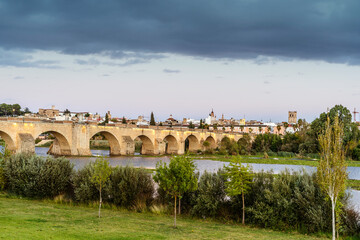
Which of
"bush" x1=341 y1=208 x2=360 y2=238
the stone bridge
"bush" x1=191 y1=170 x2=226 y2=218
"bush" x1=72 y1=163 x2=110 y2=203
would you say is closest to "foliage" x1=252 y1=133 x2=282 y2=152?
the stone bridge

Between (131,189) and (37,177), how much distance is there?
5222mm

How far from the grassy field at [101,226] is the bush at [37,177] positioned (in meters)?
1.99

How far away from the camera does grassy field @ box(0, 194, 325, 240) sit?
11664mm

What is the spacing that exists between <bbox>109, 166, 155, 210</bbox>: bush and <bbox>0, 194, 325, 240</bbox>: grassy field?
778 millimetres

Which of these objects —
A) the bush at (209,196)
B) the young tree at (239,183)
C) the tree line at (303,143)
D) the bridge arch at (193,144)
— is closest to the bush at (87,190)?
the bush at (209,196)

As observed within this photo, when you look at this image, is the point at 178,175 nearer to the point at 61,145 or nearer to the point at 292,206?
the point at 292,206

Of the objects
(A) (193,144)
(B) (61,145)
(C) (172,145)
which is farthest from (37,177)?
(A) (193,144)

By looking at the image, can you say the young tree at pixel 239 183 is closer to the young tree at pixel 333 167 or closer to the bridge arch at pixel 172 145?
the young tree at pixel 333 167

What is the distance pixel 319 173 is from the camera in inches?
484

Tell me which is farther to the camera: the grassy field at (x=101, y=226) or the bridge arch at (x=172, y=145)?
the bridge arch at (x=172, y=145)

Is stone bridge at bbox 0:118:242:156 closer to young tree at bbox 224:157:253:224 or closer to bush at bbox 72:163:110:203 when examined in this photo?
bush at bbox 72:163:110:203

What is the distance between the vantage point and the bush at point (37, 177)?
64.6ft

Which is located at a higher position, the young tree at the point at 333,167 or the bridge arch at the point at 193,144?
the young tree at the point at 333,167

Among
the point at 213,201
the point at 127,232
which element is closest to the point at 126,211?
the point at 213,201
